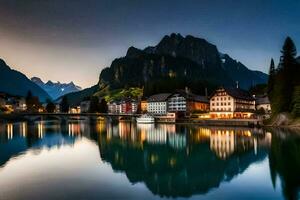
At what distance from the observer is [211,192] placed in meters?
24.8

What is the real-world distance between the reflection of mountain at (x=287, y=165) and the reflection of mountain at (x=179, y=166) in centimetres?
211

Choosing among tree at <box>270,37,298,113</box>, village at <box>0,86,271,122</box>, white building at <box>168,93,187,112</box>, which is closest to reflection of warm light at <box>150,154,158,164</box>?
tree at <box>270,37,298,113</box>

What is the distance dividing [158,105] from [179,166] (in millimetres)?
132733

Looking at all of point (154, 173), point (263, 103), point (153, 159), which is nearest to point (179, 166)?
point (154, 173)

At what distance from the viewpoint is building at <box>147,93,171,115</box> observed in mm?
163750

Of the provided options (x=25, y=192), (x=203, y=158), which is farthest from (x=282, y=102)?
(x=25, y=192)

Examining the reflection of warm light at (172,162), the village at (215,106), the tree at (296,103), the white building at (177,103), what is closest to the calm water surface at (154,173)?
the reflection of warm light at (172,162)

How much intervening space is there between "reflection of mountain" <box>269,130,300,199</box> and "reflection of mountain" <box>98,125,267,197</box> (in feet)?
6.92

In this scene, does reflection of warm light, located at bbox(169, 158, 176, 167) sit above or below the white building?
below

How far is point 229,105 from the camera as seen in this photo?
124625 millimetres

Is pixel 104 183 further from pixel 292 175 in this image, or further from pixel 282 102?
pixel 282 102

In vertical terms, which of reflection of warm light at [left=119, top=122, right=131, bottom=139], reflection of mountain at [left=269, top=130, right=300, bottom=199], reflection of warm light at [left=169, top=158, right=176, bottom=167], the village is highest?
the village

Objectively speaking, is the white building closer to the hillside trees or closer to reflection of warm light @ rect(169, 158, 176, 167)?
the hillside trees

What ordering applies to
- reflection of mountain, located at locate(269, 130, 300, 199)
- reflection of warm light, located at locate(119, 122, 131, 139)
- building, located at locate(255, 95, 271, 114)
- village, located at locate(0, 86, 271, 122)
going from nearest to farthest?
1. reflection of mountain, located at locate(269, 130, 300, 199)
2. reflection of warm light, located at locate(119, 122, 131, 139)
3. village, located at locate(0, 86, 271, 122)
4. building, located at locate(255, 95, 271, 114)
